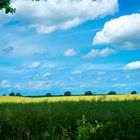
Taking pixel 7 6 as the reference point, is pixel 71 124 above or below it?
below

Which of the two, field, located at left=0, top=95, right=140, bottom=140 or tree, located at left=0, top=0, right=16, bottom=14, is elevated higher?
tree, located at left=0, top=0, right=16, bottom=14

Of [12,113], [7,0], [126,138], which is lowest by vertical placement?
[126,138]

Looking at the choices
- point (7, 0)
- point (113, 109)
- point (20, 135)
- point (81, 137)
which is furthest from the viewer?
point (7, 0)

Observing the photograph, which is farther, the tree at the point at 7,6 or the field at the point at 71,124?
the tree at the point at 7,6

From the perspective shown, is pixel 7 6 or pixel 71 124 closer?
pixel 71 124

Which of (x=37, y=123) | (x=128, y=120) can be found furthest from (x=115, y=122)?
(x=37, y=123)

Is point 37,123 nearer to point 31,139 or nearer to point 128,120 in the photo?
point 31,139

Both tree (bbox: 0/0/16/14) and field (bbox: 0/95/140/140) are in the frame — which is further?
tree (bbox: 0/0/16/14)

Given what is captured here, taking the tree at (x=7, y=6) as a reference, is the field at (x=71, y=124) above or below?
below

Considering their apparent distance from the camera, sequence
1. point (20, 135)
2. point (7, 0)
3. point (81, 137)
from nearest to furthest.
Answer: point (81, 137), point (20, 135), point (7, 0)

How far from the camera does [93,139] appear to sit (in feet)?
36.6

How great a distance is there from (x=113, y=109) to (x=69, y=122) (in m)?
1.55

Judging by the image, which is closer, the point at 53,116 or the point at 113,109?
the point at 53,116

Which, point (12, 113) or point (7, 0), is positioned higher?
point (7, 0)
